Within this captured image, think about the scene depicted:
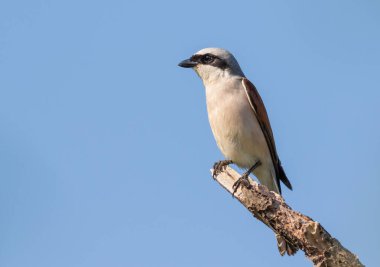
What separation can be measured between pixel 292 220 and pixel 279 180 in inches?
123

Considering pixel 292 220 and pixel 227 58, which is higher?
pixel 227 58

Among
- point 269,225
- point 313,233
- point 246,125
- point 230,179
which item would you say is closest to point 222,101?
point 246,125

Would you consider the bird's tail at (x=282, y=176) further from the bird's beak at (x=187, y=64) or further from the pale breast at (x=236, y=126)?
the bird's beak at (x=187, y=64)

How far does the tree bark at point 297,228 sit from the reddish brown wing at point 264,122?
2.17 metres

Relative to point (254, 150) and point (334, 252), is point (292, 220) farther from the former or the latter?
point (254, 150)

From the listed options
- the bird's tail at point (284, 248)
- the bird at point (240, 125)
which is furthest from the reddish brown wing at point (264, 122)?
the bird's tail at point (284, 248)

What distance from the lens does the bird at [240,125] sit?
7957 mm

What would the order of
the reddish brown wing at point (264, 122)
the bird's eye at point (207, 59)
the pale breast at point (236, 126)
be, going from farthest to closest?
the bird's eye at point (207, 59), the reddish brown wing at point (264, 122), the pale breast at point (236, 126)

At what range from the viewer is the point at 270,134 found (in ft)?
27.1

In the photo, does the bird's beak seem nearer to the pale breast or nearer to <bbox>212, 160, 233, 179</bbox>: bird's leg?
the pale breast

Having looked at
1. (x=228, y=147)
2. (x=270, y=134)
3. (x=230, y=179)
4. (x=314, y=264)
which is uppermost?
(x=270, y=134)

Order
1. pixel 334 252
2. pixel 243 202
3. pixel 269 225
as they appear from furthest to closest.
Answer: pixel 243 202 < pixel 269 225 < pixel 334 252

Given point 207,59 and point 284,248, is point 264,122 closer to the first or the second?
point 207,59

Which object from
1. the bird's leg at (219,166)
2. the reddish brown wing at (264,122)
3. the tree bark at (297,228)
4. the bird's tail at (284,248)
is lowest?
the tree bark at (297,228)
